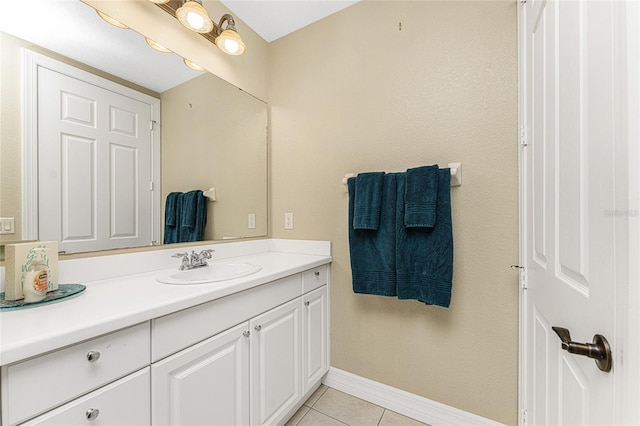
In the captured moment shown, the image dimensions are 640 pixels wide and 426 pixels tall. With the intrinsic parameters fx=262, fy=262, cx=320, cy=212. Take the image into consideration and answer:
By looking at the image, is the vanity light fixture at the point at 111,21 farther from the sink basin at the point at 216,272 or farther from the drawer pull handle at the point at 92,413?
the drawer pull handle at the point at 92,413

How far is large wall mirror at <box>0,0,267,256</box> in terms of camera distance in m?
0.91

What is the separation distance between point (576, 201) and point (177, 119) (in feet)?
5.44

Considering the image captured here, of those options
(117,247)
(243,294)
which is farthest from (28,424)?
(117,247)

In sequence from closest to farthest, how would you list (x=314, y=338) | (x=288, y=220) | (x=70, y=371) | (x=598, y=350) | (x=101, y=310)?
(x=598, y=350), (x=70, y=371), (x=101, y=310), (x=314, y=338), (x=288, y=220)

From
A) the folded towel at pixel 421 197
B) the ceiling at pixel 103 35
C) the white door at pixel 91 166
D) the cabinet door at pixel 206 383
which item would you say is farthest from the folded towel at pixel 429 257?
the ceiling at pixel 103 35

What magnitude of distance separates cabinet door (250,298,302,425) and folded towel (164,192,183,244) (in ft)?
2.15

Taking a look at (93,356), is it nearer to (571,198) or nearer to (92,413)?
(92,413)

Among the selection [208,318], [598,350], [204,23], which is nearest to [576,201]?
[598,350]

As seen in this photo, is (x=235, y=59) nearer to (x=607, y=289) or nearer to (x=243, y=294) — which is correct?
(x=243, y=294)

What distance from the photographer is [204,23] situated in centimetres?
142

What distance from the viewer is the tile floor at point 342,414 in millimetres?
1424

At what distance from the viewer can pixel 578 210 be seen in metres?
0.62

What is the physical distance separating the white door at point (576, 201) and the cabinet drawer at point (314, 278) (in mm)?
1042

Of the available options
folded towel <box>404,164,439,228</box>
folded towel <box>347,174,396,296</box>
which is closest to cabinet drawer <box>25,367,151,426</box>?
folded towel <box>347,174,396,296</box>
